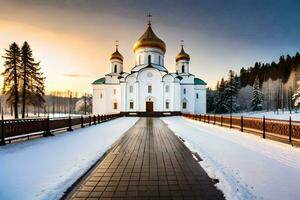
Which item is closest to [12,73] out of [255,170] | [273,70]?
[255,170]

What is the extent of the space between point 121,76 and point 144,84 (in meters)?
7.33

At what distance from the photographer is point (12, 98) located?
121 ft

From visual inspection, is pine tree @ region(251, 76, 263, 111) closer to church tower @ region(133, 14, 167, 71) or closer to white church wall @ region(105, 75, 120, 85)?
church tower @ region(133, 14, 167, 71)

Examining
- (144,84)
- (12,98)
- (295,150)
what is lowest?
(295,150)

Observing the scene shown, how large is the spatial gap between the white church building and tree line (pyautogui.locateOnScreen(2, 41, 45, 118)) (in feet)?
51.0

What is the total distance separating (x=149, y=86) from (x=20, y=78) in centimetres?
2266

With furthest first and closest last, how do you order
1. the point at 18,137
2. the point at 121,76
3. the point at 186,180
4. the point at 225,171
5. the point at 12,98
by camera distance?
1. the point at 121,76
2. the point at 12,98
3. the point at 18,137
4. the point at 225,171
5. the point at 186,180

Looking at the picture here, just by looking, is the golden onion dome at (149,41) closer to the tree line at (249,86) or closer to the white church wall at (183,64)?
the white church wall at (183,64)

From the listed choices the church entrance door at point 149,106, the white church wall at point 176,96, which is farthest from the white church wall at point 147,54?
the church entrance door at point 149,106

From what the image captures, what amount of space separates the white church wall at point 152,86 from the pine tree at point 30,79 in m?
18.0

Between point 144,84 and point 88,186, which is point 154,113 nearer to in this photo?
point 144,84

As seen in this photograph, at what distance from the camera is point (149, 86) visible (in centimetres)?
4981

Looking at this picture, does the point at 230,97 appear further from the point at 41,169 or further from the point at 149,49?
the point at 41,169

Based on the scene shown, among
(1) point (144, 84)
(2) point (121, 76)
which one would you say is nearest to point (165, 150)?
(1) point (144, 84)
